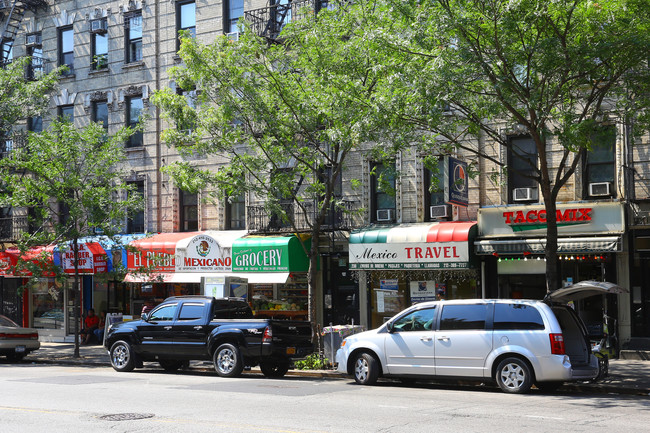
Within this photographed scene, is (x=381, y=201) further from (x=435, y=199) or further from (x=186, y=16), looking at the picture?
(x=186, y=16)

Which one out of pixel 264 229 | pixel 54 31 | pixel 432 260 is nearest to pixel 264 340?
pixel 432 260

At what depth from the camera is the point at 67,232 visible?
23375mm

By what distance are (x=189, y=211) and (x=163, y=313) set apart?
951 centimetres

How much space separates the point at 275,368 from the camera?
706 inches

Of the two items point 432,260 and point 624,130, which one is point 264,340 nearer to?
point 432,260

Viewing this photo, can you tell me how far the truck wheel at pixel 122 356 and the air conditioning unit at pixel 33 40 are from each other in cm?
1701

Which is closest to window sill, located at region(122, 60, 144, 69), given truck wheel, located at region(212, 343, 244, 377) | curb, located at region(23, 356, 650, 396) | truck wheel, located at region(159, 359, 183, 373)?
curb, located at region(23, 356, 650, 396)

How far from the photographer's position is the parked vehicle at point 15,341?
73.6 feet

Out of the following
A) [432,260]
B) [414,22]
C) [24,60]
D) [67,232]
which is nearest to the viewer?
[414,22]

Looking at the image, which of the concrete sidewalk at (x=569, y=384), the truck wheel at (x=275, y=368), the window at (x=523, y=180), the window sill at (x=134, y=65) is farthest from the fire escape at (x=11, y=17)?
the truck wheel at (x=275, y=368)

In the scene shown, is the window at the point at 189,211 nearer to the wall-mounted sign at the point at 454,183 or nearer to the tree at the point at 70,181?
the tree at the point at 70,181

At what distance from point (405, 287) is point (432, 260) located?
237 centimetres

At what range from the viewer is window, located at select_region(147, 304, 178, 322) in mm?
18611

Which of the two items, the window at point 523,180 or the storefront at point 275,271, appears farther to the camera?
the storefront at point 275,271
